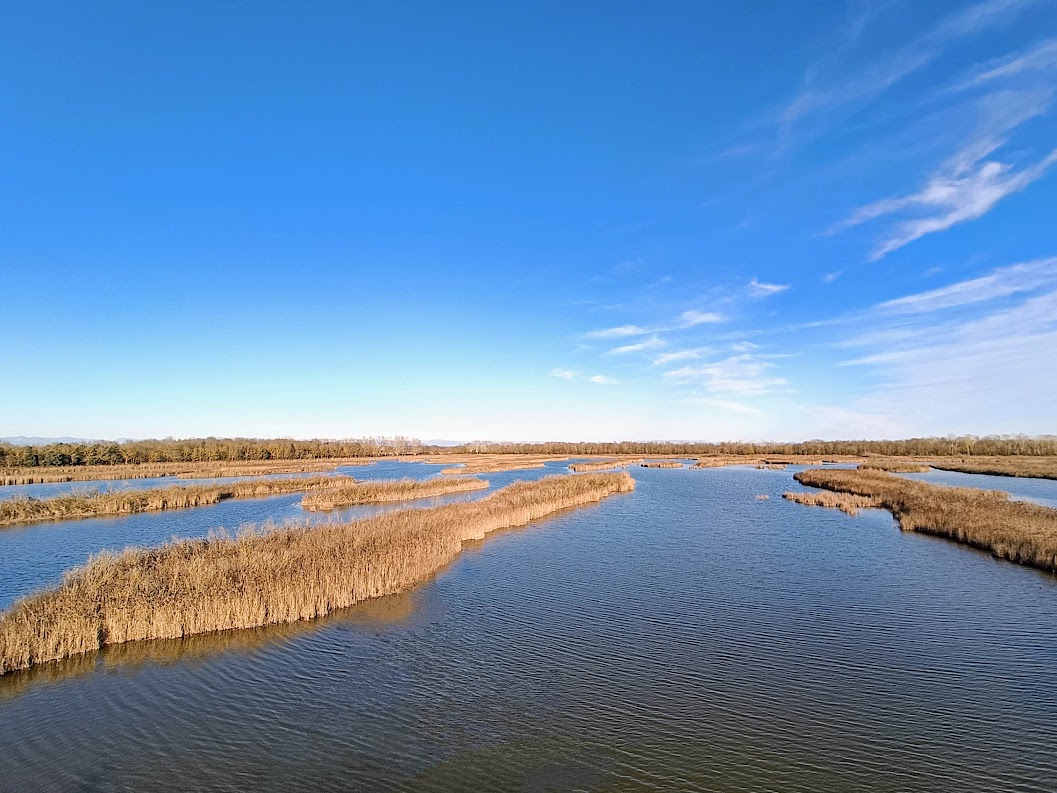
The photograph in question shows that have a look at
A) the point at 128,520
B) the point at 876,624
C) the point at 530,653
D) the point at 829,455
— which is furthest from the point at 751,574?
the point at 829,455

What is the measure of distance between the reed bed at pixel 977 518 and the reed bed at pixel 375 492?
28.2m

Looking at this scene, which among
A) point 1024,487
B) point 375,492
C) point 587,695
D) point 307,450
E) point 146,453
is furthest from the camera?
point 307,450

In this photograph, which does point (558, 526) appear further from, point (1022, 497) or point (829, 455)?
point (829, 455)

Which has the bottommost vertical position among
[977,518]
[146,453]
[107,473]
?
[977,518]

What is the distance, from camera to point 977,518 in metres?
25.0

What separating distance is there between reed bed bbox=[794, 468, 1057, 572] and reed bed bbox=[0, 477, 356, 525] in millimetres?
40789

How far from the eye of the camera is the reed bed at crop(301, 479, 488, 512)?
116ft

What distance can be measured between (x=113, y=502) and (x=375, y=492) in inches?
584

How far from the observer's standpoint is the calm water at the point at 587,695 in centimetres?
741

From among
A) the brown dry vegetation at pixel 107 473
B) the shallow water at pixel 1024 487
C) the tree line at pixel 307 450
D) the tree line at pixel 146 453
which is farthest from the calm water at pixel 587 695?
the tree line at pixel 307 450

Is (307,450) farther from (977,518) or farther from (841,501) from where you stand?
(977,518)

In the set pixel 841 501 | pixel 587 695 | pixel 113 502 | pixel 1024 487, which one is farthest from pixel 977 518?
pixel 113 502

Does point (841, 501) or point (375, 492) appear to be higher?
point (375, 492)

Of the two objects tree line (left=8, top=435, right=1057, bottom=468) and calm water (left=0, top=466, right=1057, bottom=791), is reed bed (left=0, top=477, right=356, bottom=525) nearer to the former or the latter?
calm water (left=0, top=466, right=1057, bottom=791)
